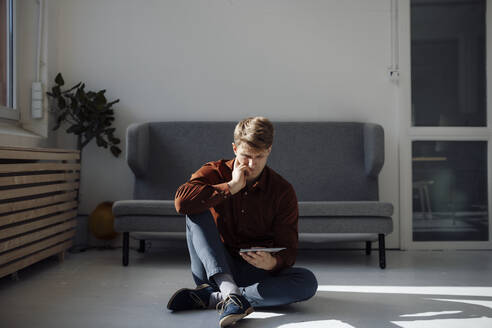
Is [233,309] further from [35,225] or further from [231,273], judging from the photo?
[35,225]

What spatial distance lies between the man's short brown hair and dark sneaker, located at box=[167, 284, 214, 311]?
628 mm

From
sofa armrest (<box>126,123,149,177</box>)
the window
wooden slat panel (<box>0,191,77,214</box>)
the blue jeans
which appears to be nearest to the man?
the blue jeans

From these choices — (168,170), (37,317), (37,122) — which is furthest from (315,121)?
(37,317)

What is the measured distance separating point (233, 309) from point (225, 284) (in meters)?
0.11

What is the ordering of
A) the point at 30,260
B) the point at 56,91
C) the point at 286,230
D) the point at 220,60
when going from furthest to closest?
the point at 220,60, the point at 56,91, the point at 30,260, the point at 286,230

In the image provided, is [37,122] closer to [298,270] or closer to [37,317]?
[37,317]

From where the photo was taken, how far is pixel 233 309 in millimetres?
1590

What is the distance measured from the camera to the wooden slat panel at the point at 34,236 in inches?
89.1

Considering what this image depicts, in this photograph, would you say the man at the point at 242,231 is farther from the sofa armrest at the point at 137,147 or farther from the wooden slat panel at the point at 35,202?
the sofa armrest at the point at 137,147

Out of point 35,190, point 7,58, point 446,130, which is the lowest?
point 35,190

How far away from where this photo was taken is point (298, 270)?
181 centimetres

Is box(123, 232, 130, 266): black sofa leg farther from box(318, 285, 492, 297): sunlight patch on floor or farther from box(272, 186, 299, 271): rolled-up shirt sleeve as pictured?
box(272, 186, 299, 271): rolled-up shirt sleeve

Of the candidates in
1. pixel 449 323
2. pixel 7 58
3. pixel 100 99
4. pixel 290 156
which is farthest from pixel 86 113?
pixel 449 323

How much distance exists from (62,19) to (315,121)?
88.1 inches
